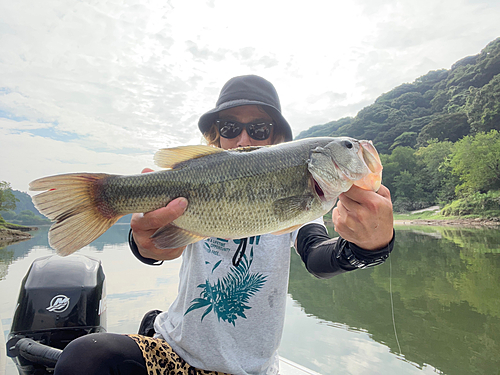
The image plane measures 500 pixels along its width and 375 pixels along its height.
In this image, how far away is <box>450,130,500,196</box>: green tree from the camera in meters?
30.2

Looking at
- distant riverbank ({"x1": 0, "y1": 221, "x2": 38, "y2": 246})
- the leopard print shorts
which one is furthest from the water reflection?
distant riverbank ({"x1": 0, "y1": 221, "x2": 38, "y2": 246})

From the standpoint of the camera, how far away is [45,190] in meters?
1.54

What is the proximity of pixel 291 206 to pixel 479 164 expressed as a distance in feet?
125

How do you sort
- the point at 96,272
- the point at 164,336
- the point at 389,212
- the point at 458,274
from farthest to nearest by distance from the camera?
the point at 458,274, the point at 96,272, the point at 164,336, the point at 389,212

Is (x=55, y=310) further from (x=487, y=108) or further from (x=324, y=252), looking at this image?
(x=487, y=108)

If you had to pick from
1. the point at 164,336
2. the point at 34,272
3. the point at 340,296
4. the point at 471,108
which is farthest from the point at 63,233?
the point at 471,108

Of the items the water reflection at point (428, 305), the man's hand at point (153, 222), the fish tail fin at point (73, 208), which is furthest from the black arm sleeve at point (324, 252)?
the water reflection at point (428, 305)

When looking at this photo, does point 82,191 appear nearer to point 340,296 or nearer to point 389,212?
point 389,212

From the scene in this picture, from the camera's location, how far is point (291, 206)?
166cm

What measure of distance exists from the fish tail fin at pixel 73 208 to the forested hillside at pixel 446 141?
3333 centimetres

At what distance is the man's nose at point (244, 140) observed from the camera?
104 inches

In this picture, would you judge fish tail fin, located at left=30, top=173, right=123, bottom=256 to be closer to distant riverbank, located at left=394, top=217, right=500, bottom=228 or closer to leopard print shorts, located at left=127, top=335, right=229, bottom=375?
leopard print shorts, located at left=127, top=335, right=229, bottom=375

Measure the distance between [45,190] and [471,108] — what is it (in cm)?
5473

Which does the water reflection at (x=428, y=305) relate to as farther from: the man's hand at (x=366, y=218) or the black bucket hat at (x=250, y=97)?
the black bucket hat at (x=250, y=97)
